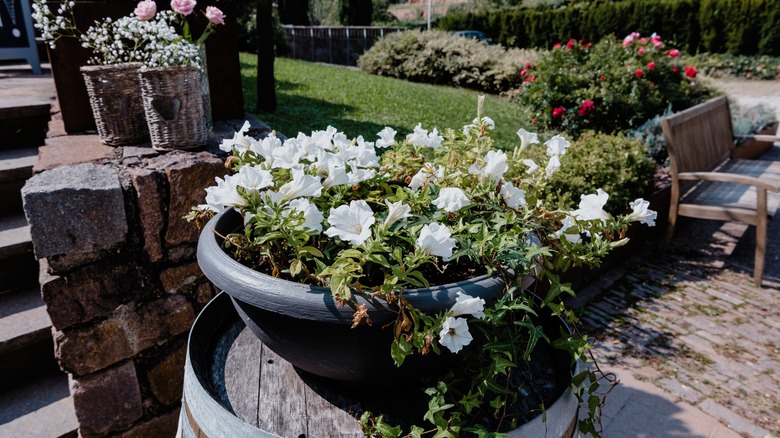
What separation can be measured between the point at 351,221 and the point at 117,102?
1.67 metres

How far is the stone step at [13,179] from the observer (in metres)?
2.61

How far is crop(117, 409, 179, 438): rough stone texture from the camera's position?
2.04 metres

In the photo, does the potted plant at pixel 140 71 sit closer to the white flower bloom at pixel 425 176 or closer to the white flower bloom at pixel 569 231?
the white flower bloom at pixel 425 176

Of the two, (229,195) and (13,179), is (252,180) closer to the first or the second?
(229,195)

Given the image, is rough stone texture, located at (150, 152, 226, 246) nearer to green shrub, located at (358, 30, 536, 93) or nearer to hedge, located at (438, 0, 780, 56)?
green shrub, located at (358, 30, 536, 93)

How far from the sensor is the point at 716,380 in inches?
108

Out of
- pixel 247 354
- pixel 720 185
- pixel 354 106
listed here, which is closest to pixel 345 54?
pixel 354 106

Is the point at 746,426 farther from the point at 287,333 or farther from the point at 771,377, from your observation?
the point at 287,333

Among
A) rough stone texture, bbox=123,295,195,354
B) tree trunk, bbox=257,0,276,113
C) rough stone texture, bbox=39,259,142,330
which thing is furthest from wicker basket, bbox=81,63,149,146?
tree trunk, bbox=257,0,276,113

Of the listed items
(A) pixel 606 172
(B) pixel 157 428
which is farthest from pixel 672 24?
(B) pixel 157 428

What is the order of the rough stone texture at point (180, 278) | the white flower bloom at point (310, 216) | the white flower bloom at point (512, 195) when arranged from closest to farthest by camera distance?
1. the white flower bloom at point (310, 216)
2. the white flower bloom at point (512, 195)
3. the rough stone texture at point (180, 278)

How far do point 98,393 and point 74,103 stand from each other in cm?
134

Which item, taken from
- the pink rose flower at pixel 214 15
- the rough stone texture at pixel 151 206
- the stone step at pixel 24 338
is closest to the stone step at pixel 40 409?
the stone step at pixel 24 338

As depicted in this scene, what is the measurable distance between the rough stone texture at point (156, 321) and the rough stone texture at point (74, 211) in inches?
11.7
